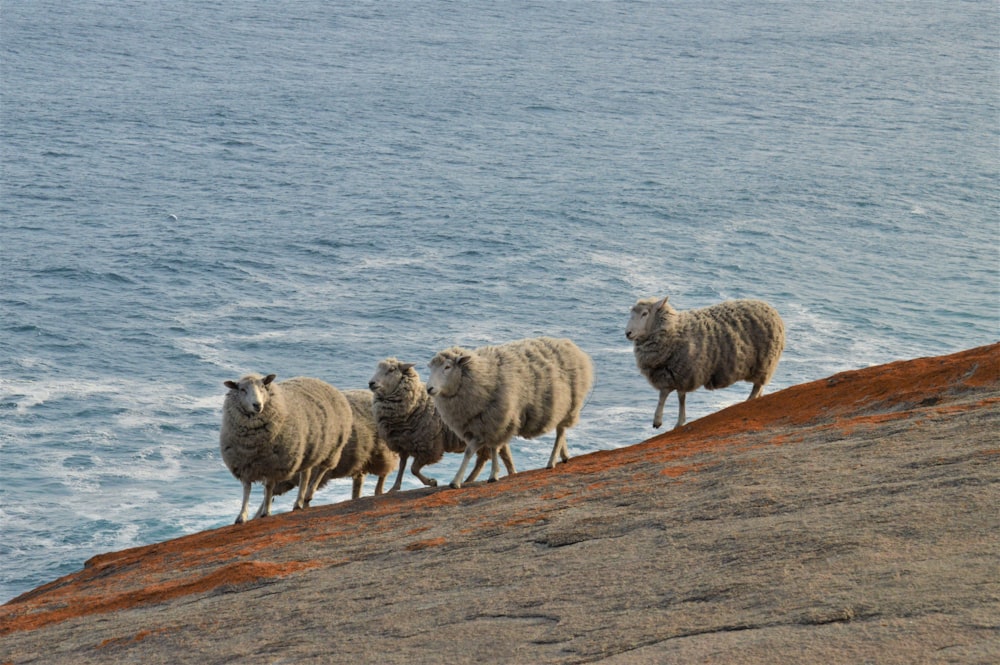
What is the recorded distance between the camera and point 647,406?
129 feet

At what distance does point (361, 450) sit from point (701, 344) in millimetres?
5593

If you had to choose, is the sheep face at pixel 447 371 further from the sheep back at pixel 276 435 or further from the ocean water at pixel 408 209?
the ocean water at pixel 408 209

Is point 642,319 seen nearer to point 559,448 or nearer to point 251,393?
point 559,448

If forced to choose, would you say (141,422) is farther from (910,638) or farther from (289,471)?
(910,638)

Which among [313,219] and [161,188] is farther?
[161,188]

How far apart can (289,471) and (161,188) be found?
48560 mm

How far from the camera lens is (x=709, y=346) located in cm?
2011

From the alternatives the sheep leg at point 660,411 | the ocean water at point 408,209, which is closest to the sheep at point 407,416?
the sheep leg at point 660,411

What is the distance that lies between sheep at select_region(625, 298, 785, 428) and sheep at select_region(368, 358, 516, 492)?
125 inches

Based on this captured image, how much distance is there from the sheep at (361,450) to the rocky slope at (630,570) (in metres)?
3.05

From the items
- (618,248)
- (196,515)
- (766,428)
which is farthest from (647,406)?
(766,428)

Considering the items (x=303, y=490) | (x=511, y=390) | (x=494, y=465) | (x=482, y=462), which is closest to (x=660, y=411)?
(x=482, y=462)

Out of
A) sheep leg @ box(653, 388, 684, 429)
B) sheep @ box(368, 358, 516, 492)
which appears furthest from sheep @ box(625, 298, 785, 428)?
sheep @ box(368, 358, 516, 492)

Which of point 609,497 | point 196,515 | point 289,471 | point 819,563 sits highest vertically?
point 819,563
